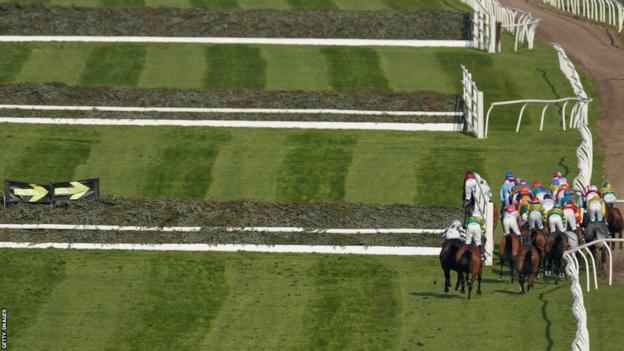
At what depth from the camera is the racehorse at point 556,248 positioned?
110ft

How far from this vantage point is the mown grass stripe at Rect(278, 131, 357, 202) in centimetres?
4203

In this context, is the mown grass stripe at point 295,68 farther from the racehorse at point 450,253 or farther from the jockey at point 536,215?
the racehorse at point 450,253

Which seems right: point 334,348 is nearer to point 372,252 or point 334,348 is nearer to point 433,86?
point 372,252

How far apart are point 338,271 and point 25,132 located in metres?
15.3

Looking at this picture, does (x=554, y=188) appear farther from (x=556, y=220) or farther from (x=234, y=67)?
(x=234, y=67)

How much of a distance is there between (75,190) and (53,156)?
514 centimetres

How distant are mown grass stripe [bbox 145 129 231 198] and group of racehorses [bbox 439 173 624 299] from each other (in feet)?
33.6

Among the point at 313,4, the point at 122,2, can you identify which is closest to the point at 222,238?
the point at 313,4

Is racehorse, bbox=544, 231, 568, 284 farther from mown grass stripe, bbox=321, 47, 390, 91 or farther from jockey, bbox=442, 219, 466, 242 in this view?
mown grass stripe, bbox=321, 47, 390, 91

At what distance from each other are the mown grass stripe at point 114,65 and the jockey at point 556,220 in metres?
20.7

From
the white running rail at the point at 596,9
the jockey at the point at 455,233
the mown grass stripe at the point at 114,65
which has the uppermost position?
the jockey at the point at 455,233

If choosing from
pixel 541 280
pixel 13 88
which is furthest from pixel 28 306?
pixel 13 88

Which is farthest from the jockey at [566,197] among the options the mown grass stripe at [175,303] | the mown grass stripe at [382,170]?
the mown grass stripe at [175,303]

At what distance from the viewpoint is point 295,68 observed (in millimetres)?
53812
